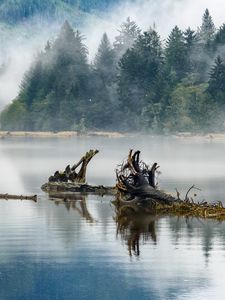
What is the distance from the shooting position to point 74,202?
55.0 metres

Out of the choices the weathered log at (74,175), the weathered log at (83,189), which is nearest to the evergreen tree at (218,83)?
the weathered log at (74,175)

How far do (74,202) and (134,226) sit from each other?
10.1 metres

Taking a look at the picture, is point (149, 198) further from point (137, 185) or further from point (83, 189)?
point (83, 189)

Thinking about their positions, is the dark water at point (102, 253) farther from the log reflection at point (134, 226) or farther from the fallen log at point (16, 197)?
the fallen log at point (16, 197)

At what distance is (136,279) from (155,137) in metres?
159

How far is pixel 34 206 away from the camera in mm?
53375

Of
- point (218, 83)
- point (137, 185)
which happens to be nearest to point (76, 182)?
point (137, 185)

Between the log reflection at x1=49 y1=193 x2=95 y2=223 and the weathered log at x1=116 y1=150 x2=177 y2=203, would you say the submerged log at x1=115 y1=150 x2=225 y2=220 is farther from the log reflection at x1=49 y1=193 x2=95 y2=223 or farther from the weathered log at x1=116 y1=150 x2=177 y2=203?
the log reflection at x1=49 y1=193 x2=95 y2=223

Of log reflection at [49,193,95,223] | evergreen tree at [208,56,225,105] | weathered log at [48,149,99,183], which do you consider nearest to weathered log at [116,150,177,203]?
log reflection at [49,193,95,223]

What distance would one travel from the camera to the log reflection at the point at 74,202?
163 ft

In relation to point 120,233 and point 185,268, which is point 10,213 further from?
point 185,268

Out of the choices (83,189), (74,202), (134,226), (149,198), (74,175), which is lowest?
(134,226)

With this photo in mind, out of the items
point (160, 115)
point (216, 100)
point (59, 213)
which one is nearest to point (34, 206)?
point (59, 213)

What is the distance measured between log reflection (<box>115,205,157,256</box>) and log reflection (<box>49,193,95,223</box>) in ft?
A: 4.75
